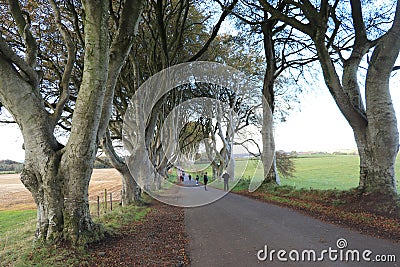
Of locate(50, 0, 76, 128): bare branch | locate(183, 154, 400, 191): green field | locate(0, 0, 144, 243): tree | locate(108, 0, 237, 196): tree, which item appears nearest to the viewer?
locate(0, 0, 144, 243): tree

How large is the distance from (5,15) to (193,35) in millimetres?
8214

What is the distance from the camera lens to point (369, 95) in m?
8.38

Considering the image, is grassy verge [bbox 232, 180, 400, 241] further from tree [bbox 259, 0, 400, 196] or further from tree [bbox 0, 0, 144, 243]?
tree [bbox 0, 0, 144, 243]

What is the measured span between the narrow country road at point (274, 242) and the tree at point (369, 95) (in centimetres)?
257

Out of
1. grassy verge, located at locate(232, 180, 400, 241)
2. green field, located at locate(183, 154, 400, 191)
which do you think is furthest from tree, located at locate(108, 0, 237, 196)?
green field, located at locate(183, 154, 400, 191)

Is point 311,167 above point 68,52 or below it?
below

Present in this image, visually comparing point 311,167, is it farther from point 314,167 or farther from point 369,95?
point 369,95

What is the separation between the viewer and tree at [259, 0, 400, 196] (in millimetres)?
8023

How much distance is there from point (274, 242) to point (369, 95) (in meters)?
5.71

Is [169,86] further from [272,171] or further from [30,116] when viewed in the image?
[30,116]

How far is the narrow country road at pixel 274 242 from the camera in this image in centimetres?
464

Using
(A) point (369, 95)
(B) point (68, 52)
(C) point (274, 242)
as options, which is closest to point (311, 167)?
(A) point (369, 95)

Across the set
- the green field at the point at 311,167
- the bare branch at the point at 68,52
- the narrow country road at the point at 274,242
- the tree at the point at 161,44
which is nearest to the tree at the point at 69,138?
the bare branch at the point at 68,52

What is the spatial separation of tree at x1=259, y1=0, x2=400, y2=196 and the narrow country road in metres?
2.57
